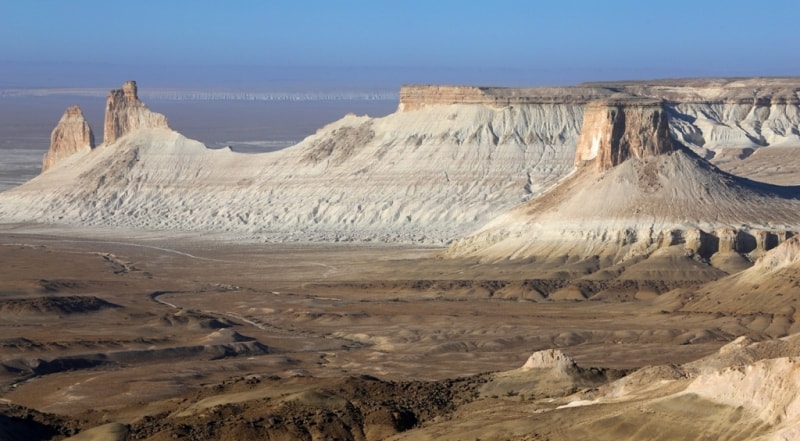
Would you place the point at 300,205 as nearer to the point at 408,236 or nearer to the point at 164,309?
the point at 408,236

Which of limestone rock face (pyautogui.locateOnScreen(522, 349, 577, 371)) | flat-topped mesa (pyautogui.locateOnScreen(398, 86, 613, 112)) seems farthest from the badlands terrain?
flat-topped mesa (pyautogui.locateOnScreen(398, 86, 613, 112))

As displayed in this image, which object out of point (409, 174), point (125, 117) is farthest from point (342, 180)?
point (125, 117)

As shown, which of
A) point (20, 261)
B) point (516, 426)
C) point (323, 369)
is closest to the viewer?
point (516, 426)

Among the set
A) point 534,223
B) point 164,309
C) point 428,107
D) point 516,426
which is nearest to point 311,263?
point 534,223

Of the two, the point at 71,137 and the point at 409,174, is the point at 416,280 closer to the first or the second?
the point at 409,174

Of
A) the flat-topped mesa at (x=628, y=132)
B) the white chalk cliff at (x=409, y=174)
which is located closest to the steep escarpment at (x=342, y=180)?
the white chalk cliff at (x=409, y=174)

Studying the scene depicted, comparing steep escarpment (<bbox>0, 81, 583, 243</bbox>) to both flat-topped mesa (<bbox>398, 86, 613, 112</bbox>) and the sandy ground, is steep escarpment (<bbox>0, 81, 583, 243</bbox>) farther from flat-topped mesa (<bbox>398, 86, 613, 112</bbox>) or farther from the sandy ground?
the sandy ground
